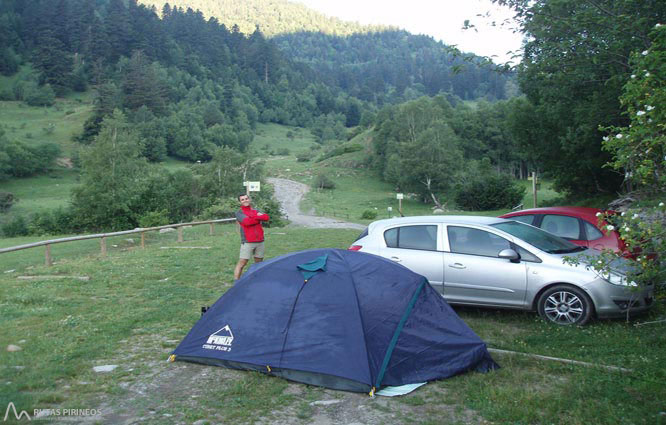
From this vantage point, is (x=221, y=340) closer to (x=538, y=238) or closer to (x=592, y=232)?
(x=538, y=238)

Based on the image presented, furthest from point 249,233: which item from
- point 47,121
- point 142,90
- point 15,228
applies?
point 47,121

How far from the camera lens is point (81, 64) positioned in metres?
116

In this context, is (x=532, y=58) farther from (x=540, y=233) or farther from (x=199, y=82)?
(x=199, y=82)

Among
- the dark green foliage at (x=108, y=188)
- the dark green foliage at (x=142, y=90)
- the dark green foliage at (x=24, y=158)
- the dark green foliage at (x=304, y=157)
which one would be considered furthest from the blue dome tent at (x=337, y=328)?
the dark green foliage at (x=304, y=157)

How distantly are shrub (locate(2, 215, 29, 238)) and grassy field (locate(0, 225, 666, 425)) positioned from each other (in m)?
34.6

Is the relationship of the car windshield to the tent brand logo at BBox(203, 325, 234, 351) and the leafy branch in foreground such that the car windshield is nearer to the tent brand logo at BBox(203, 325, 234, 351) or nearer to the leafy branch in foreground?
the leafy branch in foreground

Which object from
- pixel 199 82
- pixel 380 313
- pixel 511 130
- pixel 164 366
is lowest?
pixel 164 366

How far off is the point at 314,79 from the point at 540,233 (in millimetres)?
175990

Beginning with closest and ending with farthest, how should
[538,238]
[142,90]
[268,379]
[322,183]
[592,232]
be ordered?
[268,379]
[538,238]
[592,232]
[322,183]
[142,90]

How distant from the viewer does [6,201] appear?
52906 millimetres

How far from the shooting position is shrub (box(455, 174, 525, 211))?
4606 cm

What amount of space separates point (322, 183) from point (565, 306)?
222 feet

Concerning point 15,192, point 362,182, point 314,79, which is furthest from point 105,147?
point 314,79

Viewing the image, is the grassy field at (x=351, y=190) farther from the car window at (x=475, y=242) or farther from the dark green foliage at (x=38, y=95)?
the dark green foliage at (x=38, y=95)
